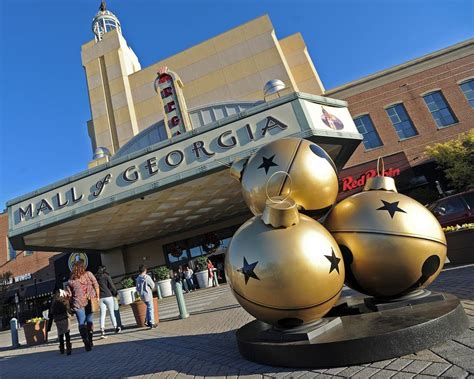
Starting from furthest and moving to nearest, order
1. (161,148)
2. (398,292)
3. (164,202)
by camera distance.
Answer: (164,202) → (161,148) → (398,292)

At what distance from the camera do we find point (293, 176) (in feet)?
11.8

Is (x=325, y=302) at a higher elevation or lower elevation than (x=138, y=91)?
lower

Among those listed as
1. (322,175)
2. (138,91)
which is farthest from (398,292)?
(138,91)

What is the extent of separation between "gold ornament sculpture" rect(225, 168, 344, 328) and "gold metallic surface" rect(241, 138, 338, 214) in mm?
522

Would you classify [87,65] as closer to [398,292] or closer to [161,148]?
[161,148]

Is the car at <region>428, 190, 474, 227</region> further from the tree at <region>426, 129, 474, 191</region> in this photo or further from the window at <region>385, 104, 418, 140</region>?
the window at <region>385, 104, 418, 140</region>

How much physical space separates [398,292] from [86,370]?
4542 mm

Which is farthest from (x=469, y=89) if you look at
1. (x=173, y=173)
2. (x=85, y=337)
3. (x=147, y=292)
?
(x=85, y=337)

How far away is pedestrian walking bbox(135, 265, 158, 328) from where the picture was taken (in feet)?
24.5

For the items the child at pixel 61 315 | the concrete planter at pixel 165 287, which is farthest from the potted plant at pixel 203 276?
the child at pixel 61 315

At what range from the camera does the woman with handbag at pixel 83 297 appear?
6.15 meters

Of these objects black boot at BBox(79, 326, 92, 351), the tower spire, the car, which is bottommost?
black boot at BBox(79, 326, 92, 351)

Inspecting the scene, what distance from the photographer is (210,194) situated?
49.0 ft

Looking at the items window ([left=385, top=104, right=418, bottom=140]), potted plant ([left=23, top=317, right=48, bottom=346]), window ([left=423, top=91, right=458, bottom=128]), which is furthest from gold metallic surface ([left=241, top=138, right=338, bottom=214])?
window ([left=423, top=91, right=458, bottom=128])
